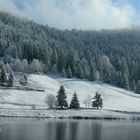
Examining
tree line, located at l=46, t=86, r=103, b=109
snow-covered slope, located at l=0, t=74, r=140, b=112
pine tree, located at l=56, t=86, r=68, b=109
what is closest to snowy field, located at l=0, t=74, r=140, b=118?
snow-covered slope, located at l=0, t=74, r=140, b=112

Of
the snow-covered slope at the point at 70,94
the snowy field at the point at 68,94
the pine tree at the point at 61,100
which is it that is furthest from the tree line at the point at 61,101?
the snow-covered slope at the point at 70,94

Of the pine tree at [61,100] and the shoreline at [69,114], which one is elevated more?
the pine tree at [61,100]

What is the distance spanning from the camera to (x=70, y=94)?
165375 millimetres

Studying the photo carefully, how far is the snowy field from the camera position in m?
141

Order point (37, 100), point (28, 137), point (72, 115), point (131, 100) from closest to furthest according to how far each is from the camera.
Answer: point (28, 137) → point (72, 115) → point (37, 100) → point (131, 100)

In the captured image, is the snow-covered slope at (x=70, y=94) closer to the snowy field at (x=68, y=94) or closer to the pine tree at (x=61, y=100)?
the snowy field at (x=68, y=94)

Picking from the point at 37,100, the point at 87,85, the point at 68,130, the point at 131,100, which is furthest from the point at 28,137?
the point at 87,85

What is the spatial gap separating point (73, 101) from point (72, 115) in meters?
9.71

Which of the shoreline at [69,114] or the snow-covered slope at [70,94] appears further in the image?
the snow-covered slope at [70,94]

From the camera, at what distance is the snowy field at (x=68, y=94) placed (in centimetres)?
14088

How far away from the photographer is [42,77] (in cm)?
19675

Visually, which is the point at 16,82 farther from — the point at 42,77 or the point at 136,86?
the point at 136,86

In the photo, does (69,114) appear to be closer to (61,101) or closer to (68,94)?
(61,101)

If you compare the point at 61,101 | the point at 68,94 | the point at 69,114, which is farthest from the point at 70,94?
the point at 69,114
